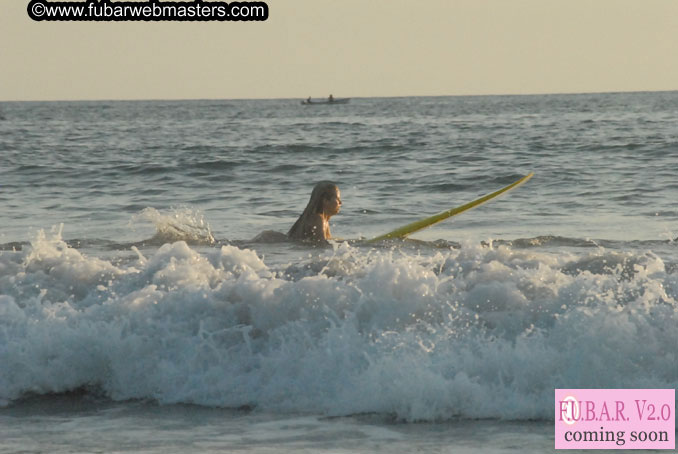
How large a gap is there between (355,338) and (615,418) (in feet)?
5.80

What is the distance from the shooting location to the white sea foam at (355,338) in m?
6.09

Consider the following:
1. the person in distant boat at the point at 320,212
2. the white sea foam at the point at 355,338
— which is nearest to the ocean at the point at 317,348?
the white sea foam at the point at 355,338

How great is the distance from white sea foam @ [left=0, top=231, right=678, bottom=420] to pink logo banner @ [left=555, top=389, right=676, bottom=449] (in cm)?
9

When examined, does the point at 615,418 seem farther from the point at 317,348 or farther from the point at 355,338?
the point at 317,348

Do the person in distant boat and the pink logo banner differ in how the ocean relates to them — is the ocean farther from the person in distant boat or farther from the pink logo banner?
the person in distant boat

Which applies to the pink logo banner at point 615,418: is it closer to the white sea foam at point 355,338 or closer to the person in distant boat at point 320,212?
the white sea foam at point 355,338

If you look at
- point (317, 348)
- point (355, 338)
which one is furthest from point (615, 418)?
point (317, 348)

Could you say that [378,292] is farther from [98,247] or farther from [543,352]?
[98,247]

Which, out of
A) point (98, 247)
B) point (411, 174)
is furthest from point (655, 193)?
point (98, 247)

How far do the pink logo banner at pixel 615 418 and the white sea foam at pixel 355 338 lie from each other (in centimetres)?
9

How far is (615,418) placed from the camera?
A: 18.9 ft

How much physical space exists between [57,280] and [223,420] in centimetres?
279

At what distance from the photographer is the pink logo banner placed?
17.8 feet

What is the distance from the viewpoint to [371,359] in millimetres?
6328
